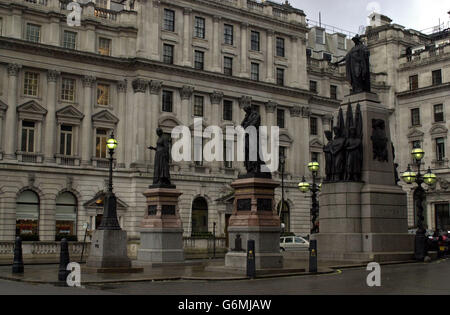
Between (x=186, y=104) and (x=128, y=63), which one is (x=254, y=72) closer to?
(x=186, y=104)

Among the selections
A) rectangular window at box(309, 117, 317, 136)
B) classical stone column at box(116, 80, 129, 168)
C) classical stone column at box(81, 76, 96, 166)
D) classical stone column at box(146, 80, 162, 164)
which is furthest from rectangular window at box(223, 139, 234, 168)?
classical stone column at box(81, 76, 96, 166)

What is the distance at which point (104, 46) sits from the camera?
54.4m

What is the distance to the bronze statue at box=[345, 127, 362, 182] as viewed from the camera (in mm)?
25656

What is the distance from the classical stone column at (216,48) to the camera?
2323 inches

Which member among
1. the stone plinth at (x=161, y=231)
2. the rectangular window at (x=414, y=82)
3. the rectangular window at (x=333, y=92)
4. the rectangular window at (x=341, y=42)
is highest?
the rectangular window at (x=341, y=42)

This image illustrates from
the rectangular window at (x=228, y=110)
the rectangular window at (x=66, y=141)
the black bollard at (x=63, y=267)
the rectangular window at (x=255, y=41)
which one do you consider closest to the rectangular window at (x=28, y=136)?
the rectangular window at (x=66, y=141)

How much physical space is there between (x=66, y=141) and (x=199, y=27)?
16.6 m

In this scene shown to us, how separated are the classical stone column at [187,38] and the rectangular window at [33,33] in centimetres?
1280

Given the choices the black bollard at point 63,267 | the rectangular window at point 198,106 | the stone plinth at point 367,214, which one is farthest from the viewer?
the rectangular window at point 198,106

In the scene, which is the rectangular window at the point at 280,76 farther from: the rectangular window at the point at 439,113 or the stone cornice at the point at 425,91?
the rectangular window at the point at 439,113

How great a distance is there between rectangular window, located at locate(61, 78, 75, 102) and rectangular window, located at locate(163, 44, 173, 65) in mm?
8527

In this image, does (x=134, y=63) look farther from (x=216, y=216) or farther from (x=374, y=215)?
(x=374, y=215)

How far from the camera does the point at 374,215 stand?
25.2m

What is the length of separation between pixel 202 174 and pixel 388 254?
33.5 m
